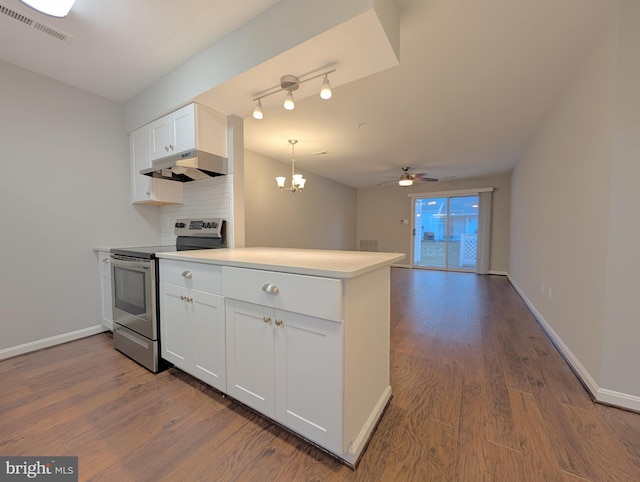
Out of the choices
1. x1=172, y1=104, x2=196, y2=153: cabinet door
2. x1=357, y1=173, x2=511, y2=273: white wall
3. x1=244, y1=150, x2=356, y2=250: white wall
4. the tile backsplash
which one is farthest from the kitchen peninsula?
x1=357, y1=173, x2=511, y2=273: white wall

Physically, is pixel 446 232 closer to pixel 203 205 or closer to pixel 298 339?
pixel 203 205

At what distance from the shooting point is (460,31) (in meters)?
1.74

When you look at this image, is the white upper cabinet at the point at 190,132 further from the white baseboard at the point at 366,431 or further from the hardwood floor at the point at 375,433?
the white baseboard at the point at 366,431

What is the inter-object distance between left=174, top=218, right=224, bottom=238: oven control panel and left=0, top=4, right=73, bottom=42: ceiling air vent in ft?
5.14

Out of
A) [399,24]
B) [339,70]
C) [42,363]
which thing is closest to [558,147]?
[399,24]

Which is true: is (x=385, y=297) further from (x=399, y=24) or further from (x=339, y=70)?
(x=399, y=24)

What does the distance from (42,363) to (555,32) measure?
15.0ft

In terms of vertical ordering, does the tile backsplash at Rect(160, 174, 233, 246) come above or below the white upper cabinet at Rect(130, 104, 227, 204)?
below

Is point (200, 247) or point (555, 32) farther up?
point (555, 32)

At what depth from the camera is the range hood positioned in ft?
7.12

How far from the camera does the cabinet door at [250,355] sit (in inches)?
52.7

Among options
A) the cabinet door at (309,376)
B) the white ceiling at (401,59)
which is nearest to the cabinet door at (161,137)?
the white ceiling at (401,59)

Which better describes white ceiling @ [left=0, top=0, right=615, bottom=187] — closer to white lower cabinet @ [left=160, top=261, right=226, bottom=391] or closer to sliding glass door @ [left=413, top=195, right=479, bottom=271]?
white lower cabinet @ [left=160, top=261, right=226, bottom=391]

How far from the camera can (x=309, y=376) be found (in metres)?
1.19
